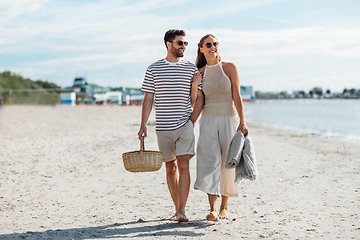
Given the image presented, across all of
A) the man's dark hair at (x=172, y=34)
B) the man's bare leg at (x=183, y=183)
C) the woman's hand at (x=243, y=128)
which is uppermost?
the man's dark hair at (x=172, y=34)

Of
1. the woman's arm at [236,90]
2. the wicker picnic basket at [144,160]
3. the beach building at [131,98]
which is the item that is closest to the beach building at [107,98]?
the beach building at [131,98]

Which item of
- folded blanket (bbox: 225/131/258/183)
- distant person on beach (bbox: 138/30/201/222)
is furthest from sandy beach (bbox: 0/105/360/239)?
distant person on beach (bbox: 138/30/201/222)

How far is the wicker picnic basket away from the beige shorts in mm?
126

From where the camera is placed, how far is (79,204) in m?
5.07

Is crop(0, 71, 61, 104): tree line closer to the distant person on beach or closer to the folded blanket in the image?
the distant person on beach

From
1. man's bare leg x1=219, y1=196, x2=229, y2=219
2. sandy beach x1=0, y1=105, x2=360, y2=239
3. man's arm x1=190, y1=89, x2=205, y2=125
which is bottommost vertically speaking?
sandy beach x1=0, y1=105, x2=360, y2=239

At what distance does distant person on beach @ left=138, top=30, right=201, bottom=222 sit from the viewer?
13.1ft

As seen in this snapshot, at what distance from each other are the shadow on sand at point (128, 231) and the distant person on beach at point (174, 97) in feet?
1.06

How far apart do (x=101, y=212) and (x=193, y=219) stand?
114cm

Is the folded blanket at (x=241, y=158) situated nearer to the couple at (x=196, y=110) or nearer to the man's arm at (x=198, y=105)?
the couple at (x=196, y=110)

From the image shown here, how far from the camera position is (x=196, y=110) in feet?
13.5

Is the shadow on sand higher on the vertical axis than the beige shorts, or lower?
lower

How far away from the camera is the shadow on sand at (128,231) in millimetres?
3781

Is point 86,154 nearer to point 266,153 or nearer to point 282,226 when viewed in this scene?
point 266,153
